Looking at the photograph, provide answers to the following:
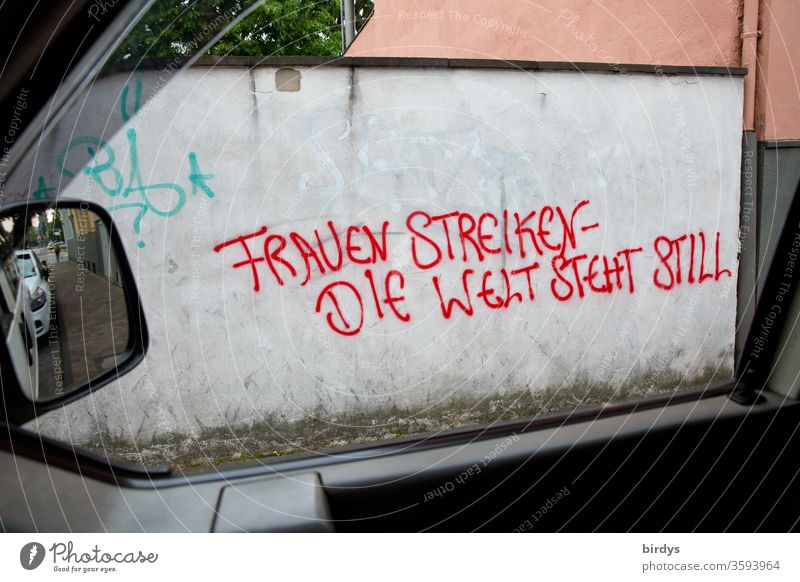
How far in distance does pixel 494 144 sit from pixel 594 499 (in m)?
Answer: 2.64

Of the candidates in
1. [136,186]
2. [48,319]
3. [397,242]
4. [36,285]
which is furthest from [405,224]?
[36,285]

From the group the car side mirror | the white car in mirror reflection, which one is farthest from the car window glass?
the white car in mirror reflection

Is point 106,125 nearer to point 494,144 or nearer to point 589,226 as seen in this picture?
point 494,144

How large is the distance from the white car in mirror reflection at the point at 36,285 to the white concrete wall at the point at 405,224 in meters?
1.59

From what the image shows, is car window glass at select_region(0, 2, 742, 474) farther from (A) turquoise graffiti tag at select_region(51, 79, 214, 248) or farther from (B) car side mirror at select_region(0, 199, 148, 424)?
(B) car side mirror at select_region(0, 199, 148, 424)

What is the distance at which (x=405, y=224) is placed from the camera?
361 cm

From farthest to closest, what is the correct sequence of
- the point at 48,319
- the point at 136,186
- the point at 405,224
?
the point at 405,224, the point at 136,186, the point at 48,319

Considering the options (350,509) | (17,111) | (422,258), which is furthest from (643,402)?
(422,258)

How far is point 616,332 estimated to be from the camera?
4.11m

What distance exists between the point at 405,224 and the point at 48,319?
2.38 meters

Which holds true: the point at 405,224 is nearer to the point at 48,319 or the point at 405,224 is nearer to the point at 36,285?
the point at 48,319

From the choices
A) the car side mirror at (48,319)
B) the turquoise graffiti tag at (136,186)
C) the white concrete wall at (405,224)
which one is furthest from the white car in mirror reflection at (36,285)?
the turquoise graffiti tag at (136,186)

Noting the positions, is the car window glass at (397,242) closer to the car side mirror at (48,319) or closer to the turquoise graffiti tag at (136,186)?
the turquoise graffiti tag at (136,186)

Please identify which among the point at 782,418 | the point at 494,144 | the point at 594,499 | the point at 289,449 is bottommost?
the point at 289,449
